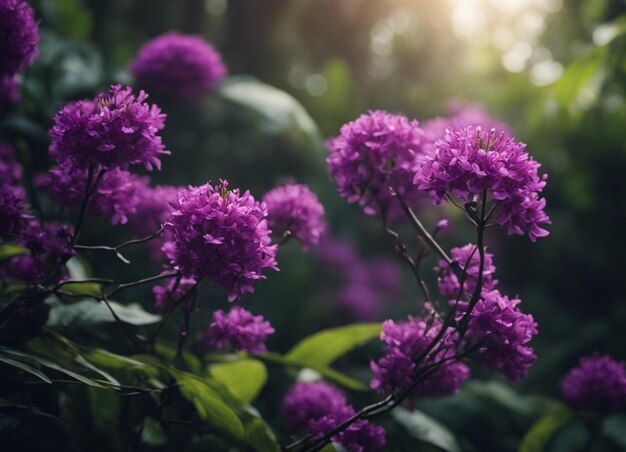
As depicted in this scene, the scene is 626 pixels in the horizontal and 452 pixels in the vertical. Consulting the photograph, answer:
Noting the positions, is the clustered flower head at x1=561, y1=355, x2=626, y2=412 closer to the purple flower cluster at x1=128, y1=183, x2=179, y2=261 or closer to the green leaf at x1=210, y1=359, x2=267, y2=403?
the green leaf at x1=210, y1=359, x2=267, y2=403

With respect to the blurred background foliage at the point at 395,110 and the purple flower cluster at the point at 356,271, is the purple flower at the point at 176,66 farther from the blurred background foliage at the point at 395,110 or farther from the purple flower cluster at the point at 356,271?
the purple flower cluster at the point at 356,271

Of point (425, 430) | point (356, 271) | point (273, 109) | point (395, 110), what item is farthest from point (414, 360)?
point (395, 110)

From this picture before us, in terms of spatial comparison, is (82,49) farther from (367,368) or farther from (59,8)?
(367,368)

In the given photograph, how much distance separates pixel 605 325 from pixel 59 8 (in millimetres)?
2750

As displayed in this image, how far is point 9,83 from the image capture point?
1.68 meters

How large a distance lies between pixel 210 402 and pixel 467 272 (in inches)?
23.1

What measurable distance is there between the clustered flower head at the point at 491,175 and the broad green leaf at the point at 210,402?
1.93ft

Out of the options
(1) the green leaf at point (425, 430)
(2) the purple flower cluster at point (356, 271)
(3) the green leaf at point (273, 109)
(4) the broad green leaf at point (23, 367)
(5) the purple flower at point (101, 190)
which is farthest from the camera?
(2) the purple flower cluster at point (356, 271)

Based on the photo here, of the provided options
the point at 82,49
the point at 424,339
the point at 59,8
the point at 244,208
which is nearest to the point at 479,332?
the point at 424,339

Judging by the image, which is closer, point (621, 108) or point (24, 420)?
point (24, 420)

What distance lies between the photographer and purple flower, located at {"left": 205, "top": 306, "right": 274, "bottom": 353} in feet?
4.38

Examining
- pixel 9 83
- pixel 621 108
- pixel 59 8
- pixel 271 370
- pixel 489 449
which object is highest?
pixel 59 8

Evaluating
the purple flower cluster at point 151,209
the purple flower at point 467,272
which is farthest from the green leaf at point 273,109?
the purple flower at point 467,272

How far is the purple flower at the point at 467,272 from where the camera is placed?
1.21m
